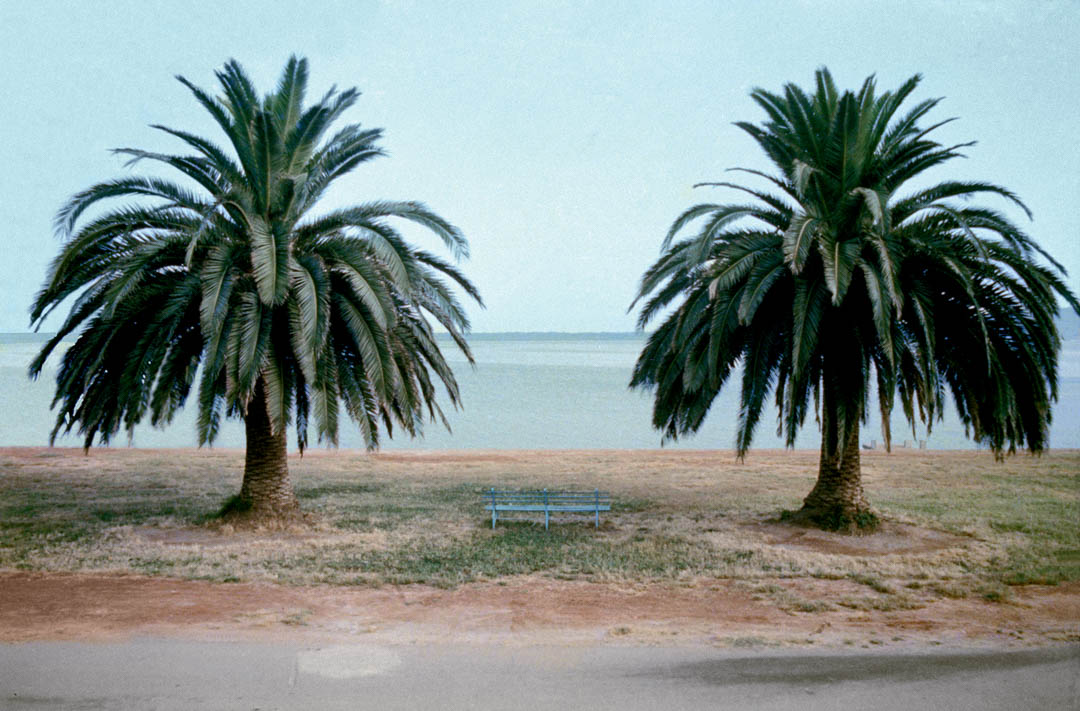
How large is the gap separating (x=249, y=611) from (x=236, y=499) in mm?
6028

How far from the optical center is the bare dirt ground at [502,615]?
821cm

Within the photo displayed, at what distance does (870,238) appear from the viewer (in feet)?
41.0

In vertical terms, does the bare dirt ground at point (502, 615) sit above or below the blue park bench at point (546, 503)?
below

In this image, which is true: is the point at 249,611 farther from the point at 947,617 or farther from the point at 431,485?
the point at 431,485

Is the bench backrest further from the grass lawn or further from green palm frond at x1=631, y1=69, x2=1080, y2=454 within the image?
green palm frond at x1=631, y1=69, x2=1080, y2=454

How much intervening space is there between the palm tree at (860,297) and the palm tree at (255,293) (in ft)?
15.2

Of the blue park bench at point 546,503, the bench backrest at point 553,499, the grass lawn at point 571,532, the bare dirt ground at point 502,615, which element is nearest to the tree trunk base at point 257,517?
the grass lawn at point 571,532

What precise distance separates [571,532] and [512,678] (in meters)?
7.36

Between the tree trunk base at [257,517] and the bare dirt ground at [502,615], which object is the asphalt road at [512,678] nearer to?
the bare dirt ground at [502,615]

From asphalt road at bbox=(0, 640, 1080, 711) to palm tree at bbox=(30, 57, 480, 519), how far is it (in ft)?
18.3

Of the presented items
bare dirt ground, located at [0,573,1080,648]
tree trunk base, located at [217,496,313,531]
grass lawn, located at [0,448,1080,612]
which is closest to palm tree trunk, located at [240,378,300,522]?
tree trunk base, located at [217,496,313,531]

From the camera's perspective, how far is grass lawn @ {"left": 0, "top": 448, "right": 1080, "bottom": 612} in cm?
1109

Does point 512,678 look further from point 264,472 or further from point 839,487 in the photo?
point 839,487

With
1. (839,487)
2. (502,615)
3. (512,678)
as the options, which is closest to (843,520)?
(839,487)
